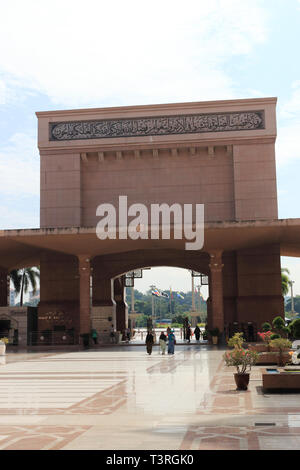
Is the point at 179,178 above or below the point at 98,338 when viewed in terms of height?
above

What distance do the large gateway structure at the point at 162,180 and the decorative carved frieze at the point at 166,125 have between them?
59mm

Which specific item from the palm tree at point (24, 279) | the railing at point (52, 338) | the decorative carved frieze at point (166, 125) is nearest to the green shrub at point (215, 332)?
the railing at point (52, 338)

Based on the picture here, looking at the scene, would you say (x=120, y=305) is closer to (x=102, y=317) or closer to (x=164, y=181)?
(x=102, y=317)

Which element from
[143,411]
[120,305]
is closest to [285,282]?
[120,305]

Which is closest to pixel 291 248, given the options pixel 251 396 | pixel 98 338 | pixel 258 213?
pixel 258 213

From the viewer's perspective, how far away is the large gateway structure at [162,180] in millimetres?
34750

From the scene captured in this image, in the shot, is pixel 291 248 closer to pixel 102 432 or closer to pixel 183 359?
pixel 183 359

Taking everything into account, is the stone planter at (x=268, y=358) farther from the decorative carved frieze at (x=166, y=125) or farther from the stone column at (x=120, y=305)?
the stone column at (x=120, y=305)

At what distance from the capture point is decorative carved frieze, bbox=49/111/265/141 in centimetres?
3547

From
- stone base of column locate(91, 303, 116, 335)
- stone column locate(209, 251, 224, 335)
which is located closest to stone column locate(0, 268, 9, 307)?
stone base of column locate(91, 303, 116, 335)

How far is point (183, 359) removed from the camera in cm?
2256

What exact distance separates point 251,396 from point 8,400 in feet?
16.1

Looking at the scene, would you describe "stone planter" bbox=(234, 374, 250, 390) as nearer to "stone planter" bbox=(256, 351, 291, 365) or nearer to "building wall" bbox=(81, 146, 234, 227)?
"stone planter" bbox=(256, 351, 291, 365)

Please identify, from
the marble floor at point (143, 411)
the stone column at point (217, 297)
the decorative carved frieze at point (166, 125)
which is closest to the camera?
the marble floor at point (143, 411)
